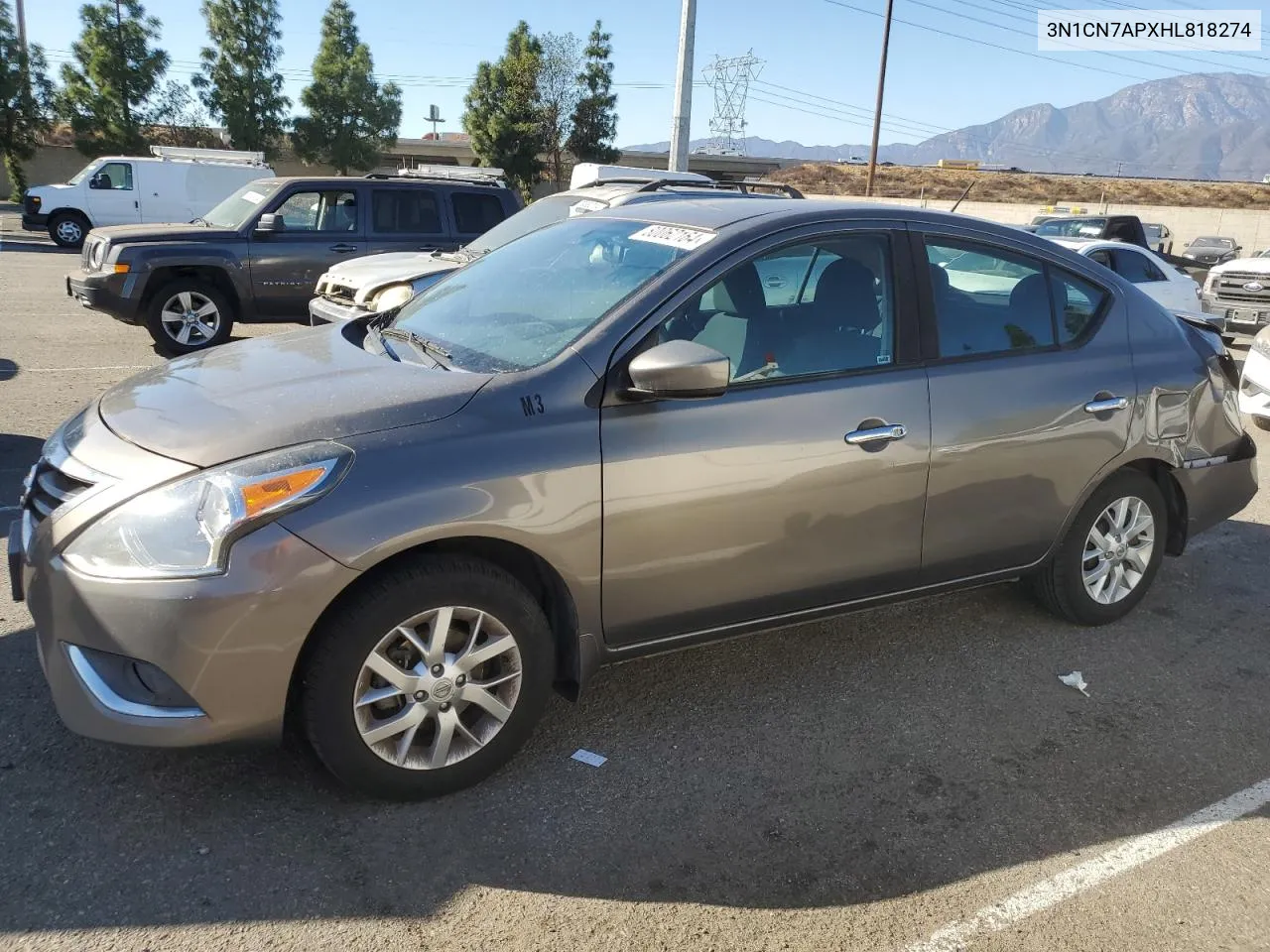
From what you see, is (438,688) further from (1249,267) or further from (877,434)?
(1249,267)

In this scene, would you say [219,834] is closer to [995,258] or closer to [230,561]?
[230,561]

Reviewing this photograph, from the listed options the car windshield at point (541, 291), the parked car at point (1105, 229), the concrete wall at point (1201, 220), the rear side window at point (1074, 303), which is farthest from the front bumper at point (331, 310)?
the concrete wall at point (1201, 220)

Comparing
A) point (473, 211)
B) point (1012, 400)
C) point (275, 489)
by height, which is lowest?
point (275, 489)

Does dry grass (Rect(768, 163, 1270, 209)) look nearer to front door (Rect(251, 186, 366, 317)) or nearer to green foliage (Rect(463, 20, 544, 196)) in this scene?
green foliage (Rect(463, 20, 544, 196))

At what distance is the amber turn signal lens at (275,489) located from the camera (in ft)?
8.58

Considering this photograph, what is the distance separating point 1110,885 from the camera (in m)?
2.82

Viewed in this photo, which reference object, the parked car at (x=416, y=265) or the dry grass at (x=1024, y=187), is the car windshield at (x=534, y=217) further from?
the dry grass at (x=1024, y=187)

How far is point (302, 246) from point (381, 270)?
83.8 inches

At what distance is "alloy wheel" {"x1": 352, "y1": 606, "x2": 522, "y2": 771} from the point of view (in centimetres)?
284

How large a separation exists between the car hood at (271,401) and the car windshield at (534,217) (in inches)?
226

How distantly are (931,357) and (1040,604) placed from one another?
1.55m

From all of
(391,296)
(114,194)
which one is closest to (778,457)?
(391,296)

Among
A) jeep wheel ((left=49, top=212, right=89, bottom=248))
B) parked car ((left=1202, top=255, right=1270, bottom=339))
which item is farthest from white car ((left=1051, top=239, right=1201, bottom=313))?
jeep wheel ((left=49, top=212, right=89, bottom=248))

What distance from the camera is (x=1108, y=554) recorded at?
442 cm
